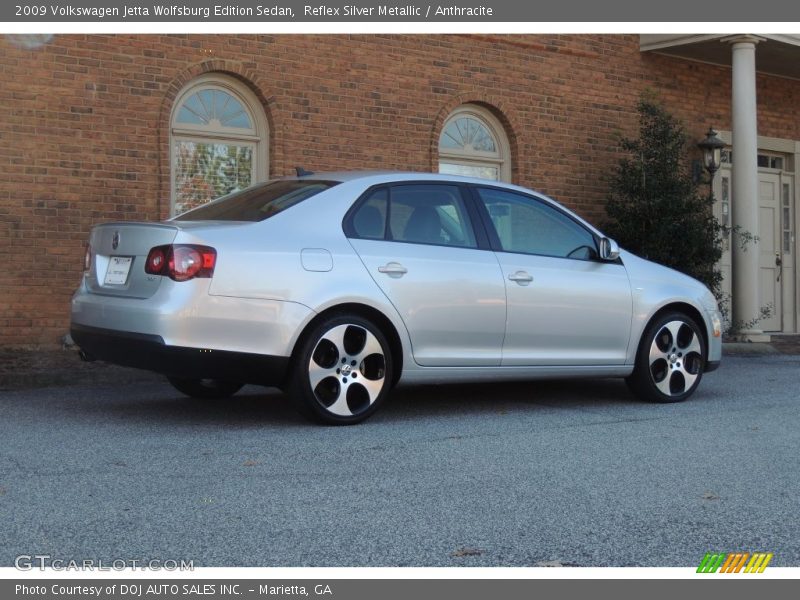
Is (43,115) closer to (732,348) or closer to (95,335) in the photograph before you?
(95,335)

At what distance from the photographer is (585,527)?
4.29 metres

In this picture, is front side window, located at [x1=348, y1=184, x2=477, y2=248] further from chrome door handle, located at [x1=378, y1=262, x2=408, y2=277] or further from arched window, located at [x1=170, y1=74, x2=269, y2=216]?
arched window, located at [x1=170, y1=74, x2=269, y2=216]

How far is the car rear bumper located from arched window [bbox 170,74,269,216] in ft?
16.4

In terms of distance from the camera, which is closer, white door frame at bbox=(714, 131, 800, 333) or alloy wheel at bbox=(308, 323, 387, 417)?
alloy wheel at bbox=(308, 323, 387, 417)

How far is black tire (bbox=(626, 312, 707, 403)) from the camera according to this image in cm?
813

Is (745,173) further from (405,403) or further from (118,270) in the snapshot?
(118,270)

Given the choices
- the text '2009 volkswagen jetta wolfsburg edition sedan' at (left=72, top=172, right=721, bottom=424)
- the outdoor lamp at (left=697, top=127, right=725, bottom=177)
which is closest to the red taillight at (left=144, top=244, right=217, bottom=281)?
the text '2009 volkswagen jetta wolfsburg edition sedan' at (left=72, top=172, right=721, bottom=424)

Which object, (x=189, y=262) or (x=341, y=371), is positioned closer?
(x=189, y=262)

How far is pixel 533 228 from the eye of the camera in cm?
779

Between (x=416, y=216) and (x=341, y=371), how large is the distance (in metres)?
1.21

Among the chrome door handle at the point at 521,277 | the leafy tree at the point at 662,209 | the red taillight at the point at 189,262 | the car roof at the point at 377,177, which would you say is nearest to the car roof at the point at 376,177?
the car roof at the point at 377,177

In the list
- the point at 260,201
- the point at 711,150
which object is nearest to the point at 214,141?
the point at 260,201

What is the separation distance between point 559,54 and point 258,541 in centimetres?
1114

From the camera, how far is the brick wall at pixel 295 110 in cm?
1027
